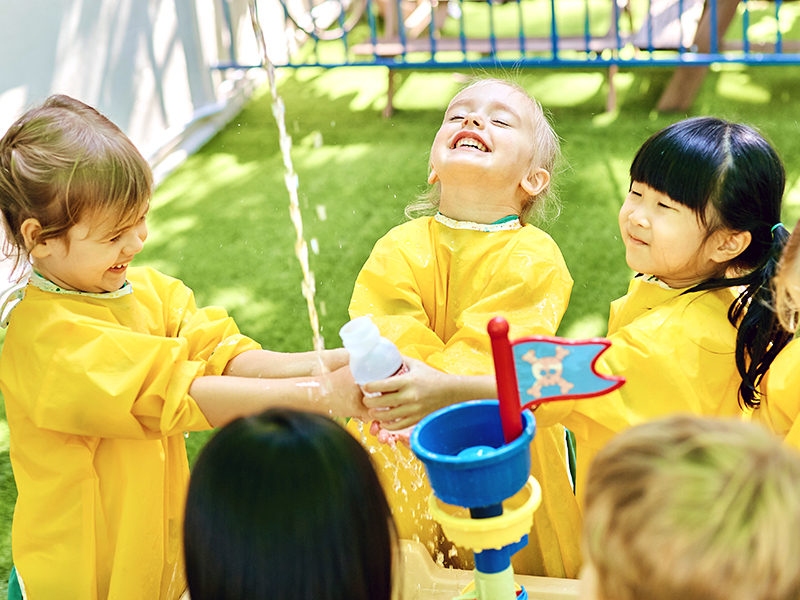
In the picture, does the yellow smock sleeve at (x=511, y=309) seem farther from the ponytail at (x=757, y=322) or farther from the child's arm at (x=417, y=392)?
the ponytail at (x=757, y=322)

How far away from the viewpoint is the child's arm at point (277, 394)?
4.97 ft

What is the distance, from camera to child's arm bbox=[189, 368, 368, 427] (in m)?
1.52

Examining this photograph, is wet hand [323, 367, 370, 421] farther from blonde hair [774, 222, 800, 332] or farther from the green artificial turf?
the green artificial turf

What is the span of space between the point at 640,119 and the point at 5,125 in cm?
311

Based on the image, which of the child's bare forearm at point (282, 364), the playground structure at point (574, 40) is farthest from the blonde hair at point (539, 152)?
the playground structure at point (574, 40)

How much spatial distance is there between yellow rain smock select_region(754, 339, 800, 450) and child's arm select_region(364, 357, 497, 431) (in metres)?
0.47

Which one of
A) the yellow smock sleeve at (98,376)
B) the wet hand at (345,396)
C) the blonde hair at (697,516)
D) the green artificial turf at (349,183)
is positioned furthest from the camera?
the green artificial turf at (349,183)

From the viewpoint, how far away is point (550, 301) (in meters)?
1.71

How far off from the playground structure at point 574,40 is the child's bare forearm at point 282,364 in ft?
8.77

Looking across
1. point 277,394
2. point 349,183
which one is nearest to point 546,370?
point 277,394

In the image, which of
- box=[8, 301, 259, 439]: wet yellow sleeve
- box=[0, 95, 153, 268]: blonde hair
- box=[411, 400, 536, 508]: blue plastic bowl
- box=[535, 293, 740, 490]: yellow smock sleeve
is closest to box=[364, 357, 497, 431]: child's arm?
box=[535, 293, 740, 490]: yellow smock sleeve

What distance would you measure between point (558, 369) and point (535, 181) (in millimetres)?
947

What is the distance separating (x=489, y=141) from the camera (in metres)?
1.77

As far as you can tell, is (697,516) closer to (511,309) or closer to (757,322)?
(757,322)
